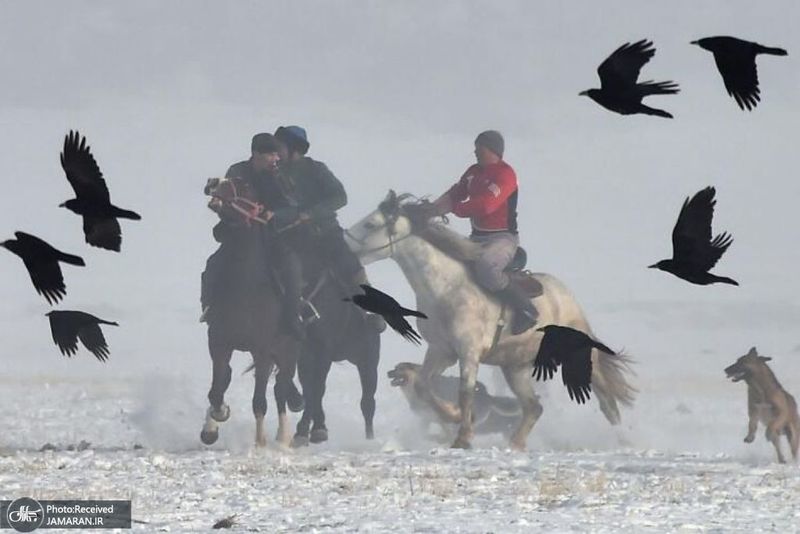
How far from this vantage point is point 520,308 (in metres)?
16.2

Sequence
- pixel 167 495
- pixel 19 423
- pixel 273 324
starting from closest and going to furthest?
pixel 167 495 < pixel 273 324 < pixel 19 423

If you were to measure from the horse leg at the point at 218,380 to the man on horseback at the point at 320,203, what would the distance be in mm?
1303

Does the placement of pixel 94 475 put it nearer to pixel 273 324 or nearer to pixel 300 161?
pixel 273 324

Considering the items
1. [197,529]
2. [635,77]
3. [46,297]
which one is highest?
[635,77]

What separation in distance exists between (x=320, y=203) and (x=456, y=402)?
2.63 metres

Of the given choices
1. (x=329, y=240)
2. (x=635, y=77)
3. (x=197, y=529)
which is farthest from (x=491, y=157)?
(x=635, y=77)

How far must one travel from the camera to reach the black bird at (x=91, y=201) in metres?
5.86

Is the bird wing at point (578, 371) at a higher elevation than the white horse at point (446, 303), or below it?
below

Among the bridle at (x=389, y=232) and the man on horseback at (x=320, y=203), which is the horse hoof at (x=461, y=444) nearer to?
the man on horseback at (x=320, y=203)

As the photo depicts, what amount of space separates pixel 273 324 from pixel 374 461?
214 centimetres

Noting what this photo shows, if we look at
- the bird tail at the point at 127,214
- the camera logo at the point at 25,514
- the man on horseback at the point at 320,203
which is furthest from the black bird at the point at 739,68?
the man on horseback at the point at 320,203

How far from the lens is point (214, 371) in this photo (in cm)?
1539

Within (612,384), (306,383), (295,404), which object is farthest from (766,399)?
(295,404)

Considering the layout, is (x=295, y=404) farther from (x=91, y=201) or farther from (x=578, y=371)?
(x=91, y=201)
